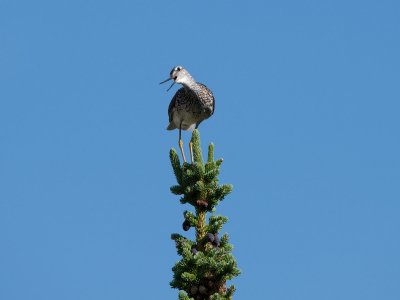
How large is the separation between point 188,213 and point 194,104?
500cm

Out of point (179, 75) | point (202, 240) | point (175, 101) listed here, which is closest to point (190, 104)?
point (175, 101)

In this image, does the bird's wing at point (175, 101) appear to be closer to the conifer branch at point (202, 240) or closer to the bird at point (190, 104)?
the bird at point (190, 104)

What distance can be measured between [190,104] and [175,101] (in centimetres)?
34

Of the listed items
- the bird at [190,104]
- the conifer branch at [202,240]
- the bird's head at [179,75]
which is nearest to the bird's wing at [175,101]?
the bird at [190,104]

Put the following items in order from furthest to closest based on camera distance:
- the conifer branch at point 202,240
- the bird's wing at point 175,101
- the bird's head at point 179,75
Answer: the bird's wing at point 175,101, the bird's head at point 179,75, the conifer branch at point 202,240

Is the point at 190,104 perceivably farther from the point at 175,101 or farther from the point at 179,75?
the point at 179,75

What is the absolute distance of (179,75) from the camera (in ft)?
40.0

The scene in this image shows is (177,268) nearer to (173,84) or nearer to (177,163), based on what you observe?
(177,163)

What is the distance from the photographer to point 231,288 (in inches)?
273

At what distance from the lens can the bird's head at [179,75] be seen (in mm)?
12031

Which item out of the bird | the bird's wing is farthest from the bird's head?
the bird's wing

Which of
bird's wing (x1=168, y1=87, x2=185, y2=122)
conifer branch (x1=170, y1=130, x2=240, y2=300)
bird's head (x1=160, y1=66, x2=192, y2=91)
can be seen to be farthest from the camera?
bird's wing (x1=168, y1=87, x2=185, y2=122)

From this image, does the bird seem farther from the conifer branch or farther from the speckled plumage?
the conifer branch

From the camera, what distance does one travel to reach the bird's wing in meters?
12.6
